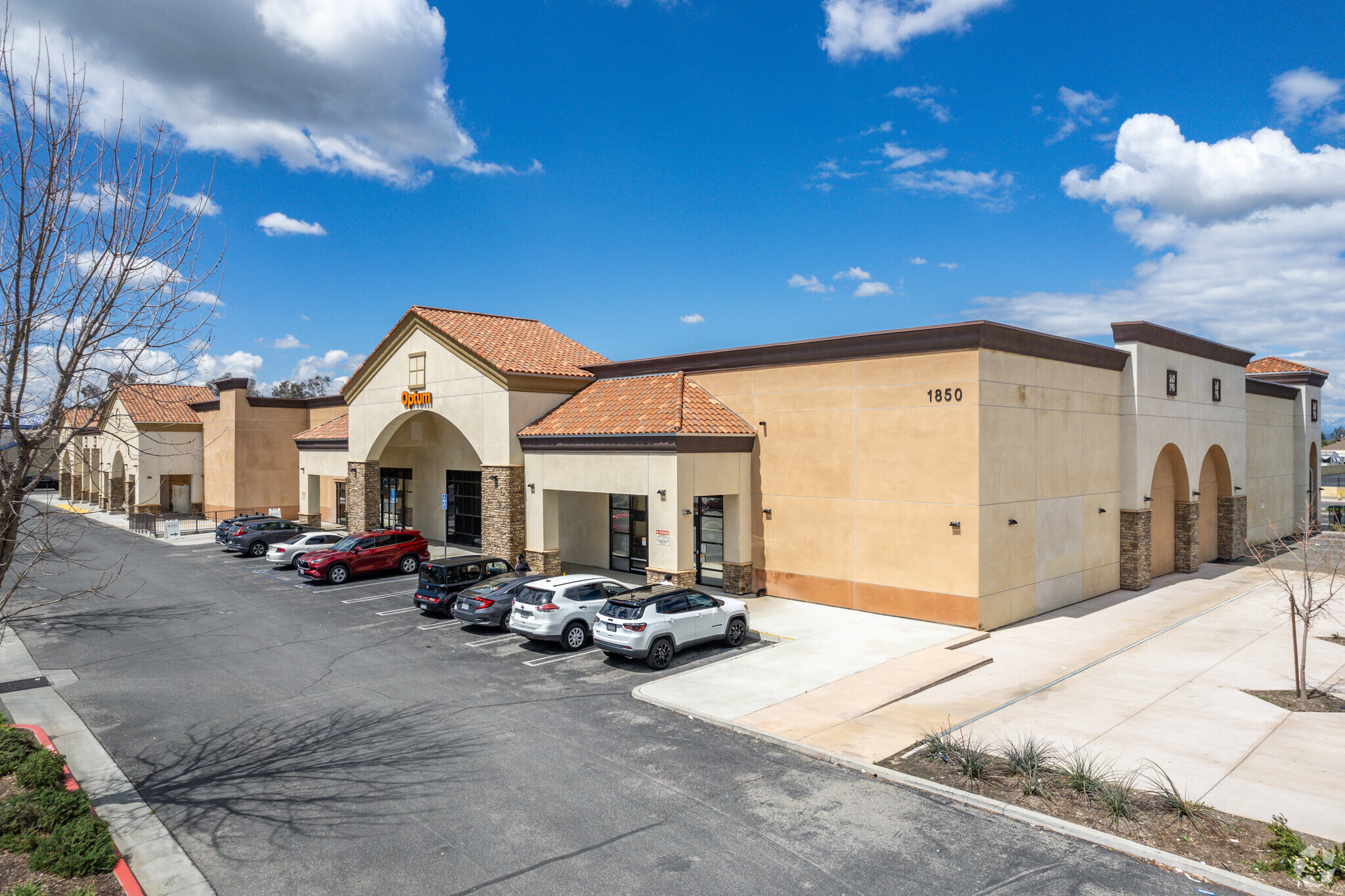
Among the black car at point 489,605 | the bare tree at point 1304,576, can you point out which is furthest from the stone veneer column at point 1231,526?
the black car at point 489,605

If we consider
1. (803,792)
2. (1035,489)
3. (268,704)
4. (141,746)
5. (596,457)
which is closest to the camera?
(803,792)

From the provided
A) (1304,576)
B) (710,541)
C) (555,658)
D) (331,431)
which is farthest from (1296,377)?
(331,431)

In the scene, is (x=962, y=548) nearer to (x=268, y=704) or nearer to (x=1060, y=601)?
(x=1060, y=601)

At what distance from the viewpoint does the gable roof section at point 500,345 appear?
28.0m

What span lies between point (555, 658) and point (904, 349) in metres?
11.8

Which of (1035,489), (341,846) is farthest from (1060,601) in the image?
(341,846)

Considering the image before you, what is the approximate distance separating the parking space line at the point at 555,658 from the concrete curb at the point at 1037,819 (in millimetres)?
5202

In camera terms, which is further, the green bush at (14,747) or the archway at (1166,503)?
the archway at (1166,503)

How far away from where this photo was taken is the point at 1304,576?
16.5 metres

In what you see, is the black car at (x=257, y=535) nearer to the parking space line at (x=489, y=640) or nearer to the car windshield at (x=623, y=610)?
the parking space line at (x=489, y=640)

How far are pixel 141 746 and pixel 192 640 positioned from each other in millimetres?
7565

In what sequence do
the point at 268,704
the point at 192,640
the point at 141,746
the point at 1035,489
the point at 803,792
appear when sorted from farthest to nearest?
the point at 1035,489 < the point at 192,640 < the point at 268,704 < the point at 141,746 < the point at 803,792

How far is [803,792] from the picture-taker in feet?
33.9

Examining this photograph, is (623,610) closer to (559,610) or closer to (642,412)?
(559,610)
